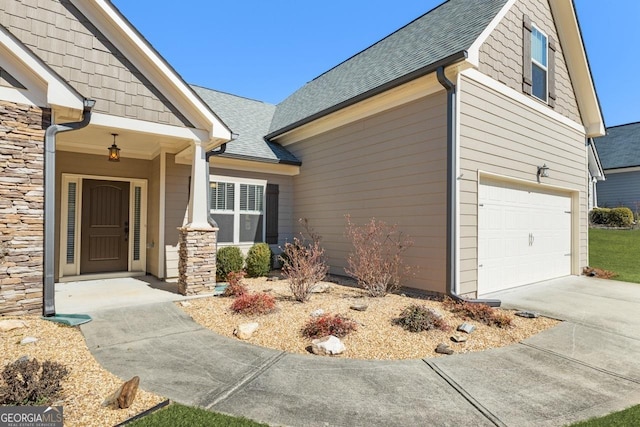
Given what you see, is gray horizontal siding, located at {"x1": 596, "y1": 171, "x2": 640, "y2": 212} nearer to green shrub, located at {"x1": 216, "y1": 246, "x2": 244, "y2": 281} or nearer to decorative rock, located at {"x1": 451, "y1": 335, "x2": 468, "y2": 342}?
decorative rock, located at {"x1": 451, "y1": 335, "x2": 468, "y2": 342}

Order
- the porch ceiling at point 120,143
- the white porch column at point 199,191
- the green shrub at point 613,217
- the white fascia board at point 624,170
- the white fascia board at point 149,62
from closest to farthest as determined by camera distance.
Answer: the white fascia board at point 149,62
the white porch column at point 199,191
the porch ceiling at point 120,143
the green shrub at point 613,217
the white fascia board at point 624,170

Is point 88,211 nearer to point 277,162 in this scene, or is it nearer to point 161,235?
point 161,235

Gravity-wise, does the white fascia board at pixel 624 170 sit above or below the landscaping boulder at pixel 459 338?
above

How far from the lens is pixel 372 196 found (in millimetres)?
7996

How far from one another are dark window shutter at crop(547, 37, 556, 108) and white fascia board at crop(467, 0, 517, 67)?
225 cm

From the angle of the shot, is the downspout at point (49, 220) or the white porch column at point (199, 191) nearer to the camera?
the downspout at point (49, 220)

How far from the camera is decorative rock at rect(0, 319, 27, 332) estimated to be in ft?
14.4

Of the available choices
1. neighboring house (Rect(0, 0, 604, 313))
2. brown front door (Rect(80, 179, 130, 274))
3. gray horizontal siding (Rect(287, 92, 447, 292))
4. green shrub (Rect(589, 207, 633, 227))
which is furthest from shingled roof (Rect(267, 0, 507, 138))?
green shrub (Rect(589, 207, 633, 227))

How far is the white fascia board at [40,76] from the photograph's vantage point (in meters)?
4.84

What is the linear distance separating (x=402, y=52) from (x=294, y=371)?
7.94 metres

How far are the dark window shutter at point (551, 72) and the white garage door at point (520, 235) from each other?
244cm

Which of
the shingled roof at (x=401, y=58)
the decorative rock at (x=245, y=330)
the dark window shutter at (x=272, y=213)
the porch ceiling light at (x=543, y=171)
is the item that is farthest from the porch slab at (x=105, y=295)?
the porch ceiling light at (x=543, y=171)

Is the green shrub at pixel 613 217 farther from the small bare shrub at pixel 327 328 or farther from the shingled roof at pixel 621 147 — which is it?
the small bare shrub at pixel 327 328

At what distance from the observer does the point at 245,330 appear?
4.61 metres
